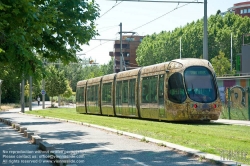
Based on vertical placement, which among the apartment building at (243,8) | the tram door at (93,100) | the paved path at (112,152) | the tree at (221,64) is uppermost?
the apartment building at (243,8)

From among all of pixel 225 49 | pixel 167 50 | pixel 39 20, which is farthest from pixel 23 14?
pixel 167 50

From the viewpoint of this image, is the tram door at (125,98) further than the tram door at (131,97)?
Yes

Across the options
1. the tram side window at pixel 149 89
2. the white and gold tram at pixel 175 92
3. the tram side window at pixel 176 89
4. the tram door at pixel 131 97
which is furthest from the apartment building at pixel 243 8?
the tram side window at pixel 176 89

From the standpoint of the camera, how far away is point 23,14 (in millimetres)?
11812

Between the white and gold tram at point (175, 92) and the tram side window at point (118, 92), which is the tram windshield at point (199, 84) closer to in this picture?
the white and gold tram at point (175, 92)

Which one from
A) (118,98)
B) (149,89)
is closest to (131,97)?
(118,98)

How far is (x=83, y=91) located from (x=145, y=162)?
34054 mm

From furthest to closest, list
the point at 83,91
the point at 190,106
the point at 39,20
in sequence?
the point at 83,91, the point at 190,106, the point at 39,20

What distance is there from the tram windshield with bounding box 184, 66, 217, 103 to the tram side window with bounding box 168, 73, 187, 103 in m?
0.27

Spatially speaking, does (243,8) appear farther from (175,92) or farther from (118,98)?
(175,92)

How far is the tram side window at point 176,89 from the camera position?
25406 millimetres

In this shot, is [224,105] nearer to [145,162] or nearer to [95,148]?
[95,148]

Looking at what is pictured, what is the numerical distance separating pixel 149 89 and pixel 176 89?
303cm

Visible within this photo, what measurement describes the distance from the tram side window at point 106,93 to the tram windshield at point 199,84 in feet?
37.9
